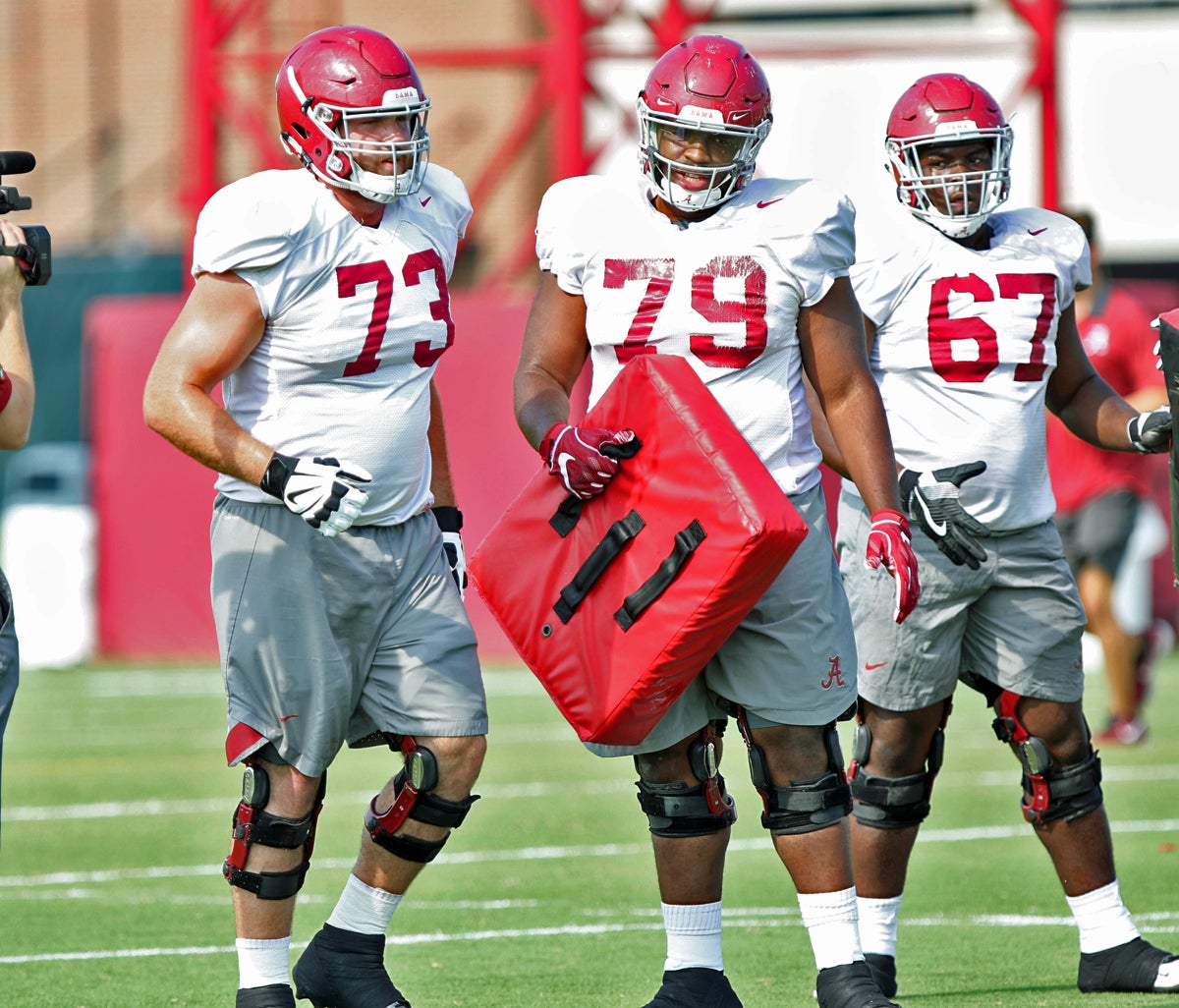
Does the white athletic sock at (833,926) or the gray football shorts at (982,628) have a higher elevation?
the gray football shorts at (982,628)

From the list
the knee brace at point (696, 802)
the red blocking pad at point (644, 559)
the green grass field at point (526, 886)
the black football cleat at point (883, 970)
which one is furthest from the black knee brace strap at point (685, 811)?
the black football cleat at point (883, 970)

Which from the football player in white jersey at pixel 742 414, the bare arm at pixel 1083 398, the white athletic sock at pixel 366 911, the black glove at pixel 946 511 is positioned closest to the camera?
the football player in white jersey at pixel 742 414

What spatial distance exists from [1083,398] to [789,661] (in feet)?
4.12

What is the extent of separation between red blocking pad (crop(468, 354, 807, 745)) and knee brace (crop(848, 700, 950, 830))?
0.84 metres

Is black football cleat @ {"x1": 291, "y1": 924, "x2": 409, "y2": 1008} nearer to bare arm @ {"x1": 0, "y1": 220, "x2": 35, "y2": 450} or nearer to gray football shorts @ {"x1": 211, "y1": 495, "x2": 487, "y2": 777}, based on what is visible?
gray football shorts @ {"x1": 211, "y1": 495, "x2": 487, "y2": 777}

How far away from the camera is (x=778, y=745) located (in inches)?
166

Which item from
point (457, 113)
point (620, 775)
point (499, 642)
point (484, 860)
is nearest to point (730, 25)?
point (457, 113)

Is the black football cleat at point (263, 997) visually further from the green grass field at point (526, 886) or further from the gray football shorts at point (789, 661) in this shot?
the gray football shorts at point (789, 661)

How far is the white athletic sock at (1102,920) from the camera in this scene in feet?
15.3

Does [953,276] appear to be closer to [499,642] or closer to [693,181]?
[693,181]

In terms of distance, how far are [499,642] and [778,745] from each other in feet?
29.8

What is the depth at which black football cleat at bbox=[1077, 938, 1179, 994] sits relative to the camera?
14.9 ft

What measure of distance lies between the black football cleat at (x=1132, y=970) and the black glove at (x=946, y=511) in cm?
95

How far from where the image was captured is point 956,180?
4.70 meters
